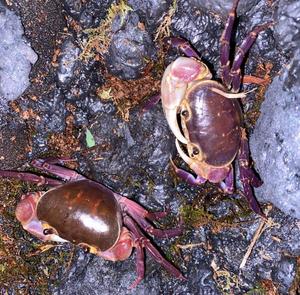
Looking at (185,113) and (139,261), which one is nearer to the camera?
(185,113)

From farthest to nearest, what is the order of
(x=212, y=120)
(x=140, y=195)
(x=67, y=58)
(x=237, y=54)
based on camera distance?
(x=140, y=195)
(x=67, y=58)
(x=237, y=54)
(x=212, y=120)

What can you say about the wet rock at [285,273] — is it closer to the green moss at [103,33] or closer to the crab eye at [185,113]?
the crab eye at [185,113]

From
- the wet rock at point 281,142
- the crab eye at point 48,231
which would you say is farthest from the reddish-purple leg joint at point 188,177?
the crab eye at point 48,231

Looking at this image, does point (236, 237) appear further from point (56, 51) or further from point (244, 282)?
point (56, 51)

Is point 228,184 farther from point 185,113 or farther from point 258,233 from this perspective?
point 185,113

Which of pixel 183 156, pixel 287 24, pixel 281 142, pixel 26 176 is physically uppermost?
pixel 287 24

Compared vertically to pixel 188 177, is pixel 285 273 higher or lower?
lower

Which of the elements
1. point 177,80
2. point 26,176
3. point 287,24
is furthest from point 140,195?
point 287,24
